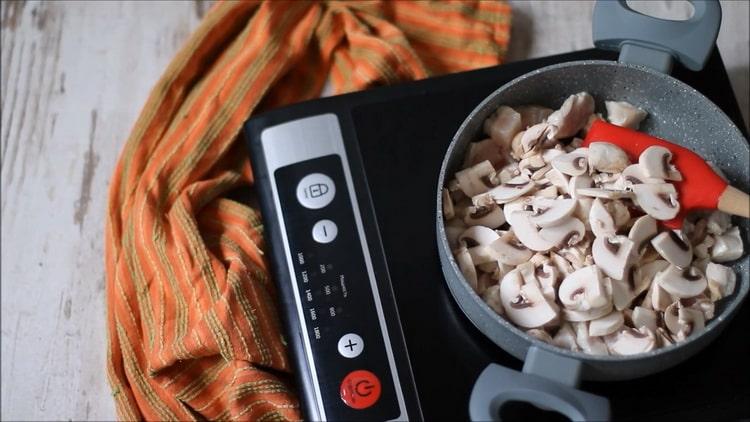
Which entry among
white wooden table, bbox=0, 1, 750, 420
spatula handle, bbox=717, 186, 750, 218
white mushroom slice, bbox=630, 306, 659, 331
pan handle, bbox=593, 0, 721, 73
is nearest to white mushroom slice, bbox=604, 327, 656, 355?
white mushroom slice, bbox=630, 306, 659, 331

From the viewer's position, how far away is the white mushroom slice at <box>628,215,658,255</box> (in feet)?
1.94

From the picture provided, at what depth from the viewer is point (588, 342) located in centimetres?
60

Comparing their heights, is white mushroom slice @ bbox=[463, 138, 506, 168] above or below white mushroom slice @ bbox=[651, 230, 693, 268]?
above

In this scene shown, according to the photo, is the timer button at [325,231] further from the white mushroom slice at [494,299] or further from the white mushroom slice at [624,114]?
the white mushroom slice at [624,114]

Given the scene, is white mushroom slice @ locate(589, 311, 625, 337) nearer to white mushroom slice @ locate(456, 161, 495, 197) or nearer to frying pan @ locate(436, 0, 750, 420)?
frying pan @ locate(436, 0, 750, 420)

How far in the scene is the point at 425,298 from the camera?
0.68 metres

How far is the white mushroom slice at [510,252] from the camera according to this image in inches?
24.2

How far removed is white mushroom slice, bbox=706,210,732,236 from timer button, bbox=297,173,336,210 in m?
0.32

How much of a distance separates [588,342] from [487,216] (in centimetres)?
13

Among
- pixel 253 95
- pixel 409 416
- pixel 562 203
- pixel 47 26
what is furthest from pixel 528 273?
pixel 47 26

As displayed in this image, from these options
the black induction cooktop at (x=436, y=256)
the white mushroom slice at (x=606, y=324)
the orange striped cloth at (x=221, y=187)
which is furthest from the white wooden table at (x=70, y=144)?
the white mushroom slice at (x=606, y=324)

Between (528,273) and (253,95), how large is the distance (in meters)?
0.39

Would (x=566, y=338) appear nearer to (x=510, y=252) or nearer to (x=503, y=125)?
(x=510, y=252)

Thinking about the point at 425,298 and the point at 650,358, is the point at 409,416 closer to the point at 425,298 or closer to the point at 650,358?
the point at 425,298
